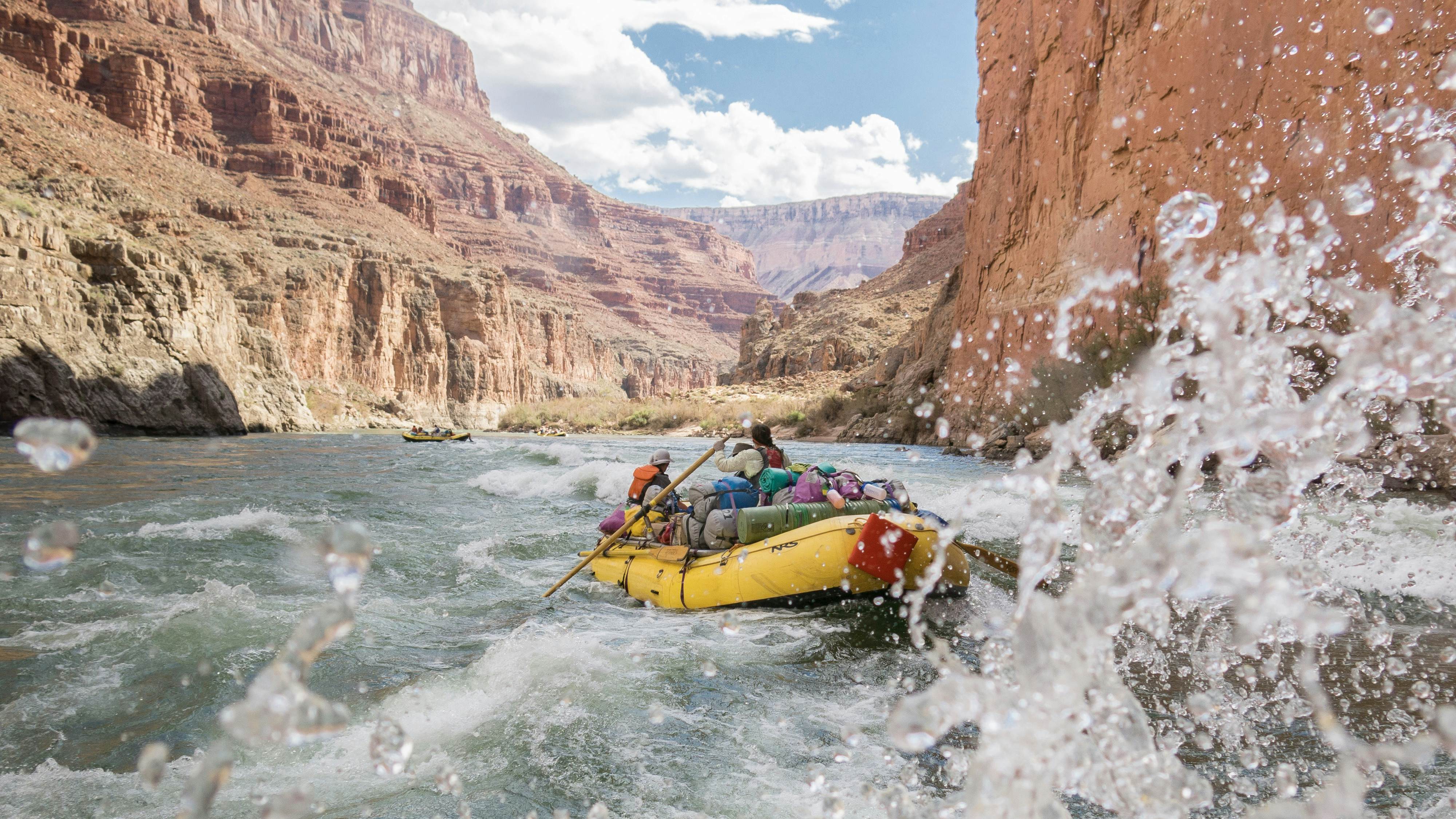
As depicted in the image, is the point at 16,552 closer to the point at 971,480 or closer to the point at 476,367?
the point at 971,480

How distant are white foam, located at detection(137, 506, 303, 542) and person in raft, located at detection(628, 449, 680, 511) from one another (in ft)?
14.4

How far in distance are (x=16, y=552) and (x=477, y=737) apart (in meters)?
7.19

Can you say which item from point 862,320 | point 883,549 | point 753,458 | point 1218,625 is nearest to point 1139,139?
point 753,458

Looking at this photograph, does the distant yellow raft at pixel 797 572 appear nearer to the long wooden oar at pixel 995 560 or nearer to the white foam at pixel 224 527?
the long wooden oar at pixel 995 560

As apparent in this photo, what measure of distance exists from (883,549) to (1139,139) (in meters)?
16.3

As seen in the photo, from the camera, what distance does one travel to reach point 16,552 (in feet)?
25.6

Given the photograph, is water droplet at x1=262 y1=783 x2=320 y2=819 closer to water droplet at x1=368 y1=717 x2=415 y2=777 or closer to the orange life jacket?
water droplet at x1=368 y1=717 x2=415 y2=777

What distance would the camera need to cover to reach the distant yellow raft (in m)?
5.71

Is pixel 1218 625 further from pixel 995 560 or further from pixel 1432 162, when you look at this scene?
pixel 1432 162

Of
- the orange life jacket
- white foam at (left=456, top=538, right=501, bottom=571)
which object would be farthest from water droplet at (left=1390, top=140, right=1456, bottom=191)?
white foam at (left=456, top=538, right=501, bottom=571)

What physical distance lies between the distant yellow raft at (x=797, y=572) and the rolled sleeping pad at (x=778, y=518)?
0.14 metres

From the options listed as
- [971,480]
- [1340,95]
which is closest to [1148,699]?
[971,480]

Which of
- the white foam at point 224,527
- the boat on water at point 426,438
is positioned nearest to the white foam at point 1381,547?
the white foam at point 224,527

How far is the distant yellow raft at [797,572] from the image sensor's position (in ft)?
18.7
